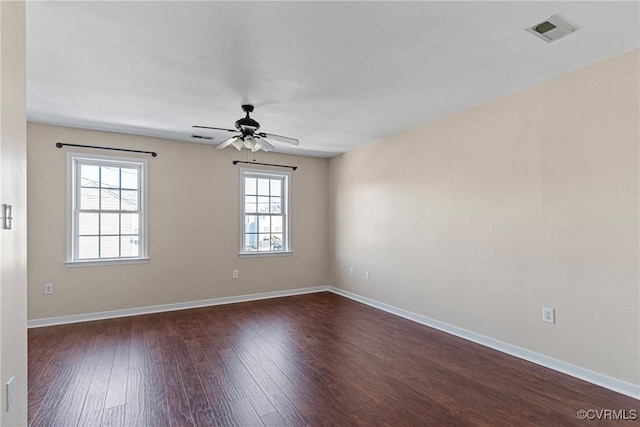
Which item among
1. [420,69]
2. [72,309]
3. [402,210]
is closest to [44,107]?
[72,309]

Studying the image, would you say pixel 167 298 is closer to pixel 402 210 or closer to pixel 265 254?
pixel 265 254

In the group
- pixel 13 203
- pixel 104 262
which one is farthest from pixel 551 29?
pixel 104 262

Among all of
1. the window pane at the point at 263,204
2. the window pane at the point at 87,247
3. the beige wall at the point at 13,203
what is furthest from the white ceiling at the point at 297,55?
the window pane at the point at 263,204

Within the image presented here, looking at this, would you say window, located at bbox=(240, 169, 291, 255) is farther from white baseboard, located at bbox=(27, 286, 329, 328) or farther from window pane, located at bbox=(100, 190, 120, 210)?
window pane, located at bbox=(100, 190, 120, 210)

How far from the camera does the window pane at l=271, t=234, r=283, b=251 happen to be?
5918 millimetres

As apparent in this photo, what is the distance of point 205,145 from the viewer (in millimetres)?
5246

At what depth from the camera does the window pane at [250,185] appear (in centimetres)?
564

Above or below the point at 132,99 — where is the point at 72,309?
below

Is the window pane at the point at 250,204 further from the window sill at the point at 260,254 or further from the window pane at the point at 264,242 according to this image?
the window sill at the point at 260,254

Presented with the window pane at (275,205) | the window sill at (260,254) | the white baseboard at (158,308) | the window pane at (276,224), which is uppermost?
the window pane at (275,205)

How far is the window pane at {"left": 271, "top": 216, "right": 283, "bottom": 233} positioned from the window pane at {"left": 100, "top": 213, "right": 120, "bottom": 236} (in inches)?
93.9

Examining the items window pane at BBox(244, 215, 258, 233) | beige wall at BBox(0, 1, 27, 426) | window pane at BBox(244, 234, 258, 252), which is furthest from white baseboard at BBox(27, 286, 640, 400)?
beige wall at BBox(0, 1, 27, 426)

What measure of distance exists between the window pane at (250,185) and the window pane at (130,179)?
1651 millimetres

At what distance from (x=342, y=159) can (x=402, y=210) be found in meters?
1.81
